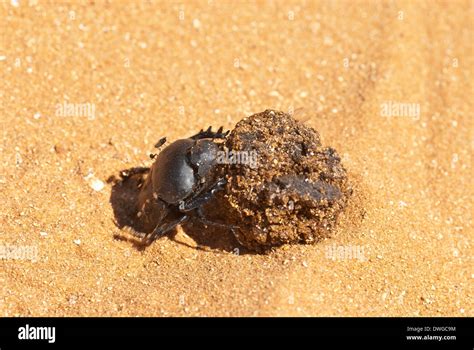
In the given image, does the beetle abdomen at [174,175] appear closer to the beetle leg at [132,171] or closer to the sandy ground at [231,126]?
the sandy ground at [231,126]

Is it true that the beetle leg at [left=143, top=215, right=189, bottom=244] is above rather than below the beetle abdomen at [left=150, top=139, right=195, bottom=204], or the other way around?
below

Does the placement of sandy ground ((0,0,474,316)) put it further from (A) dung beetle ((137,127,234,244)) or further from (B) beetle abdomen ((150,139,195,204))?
(B) beetle abdomen ((150,139,195,204))

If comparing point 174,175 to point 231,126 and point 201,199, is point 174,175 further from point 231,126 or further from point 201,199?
point 231,126

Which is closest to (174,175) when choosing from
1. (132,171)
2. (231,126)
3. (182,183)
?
(182,183)

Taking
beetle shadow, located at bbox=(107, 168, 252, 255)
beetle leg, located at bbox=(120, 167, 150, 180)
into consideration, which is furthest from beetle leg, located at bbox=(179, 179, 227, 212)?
beetle leg, located at bbox=(120, 167, 150, 180)
